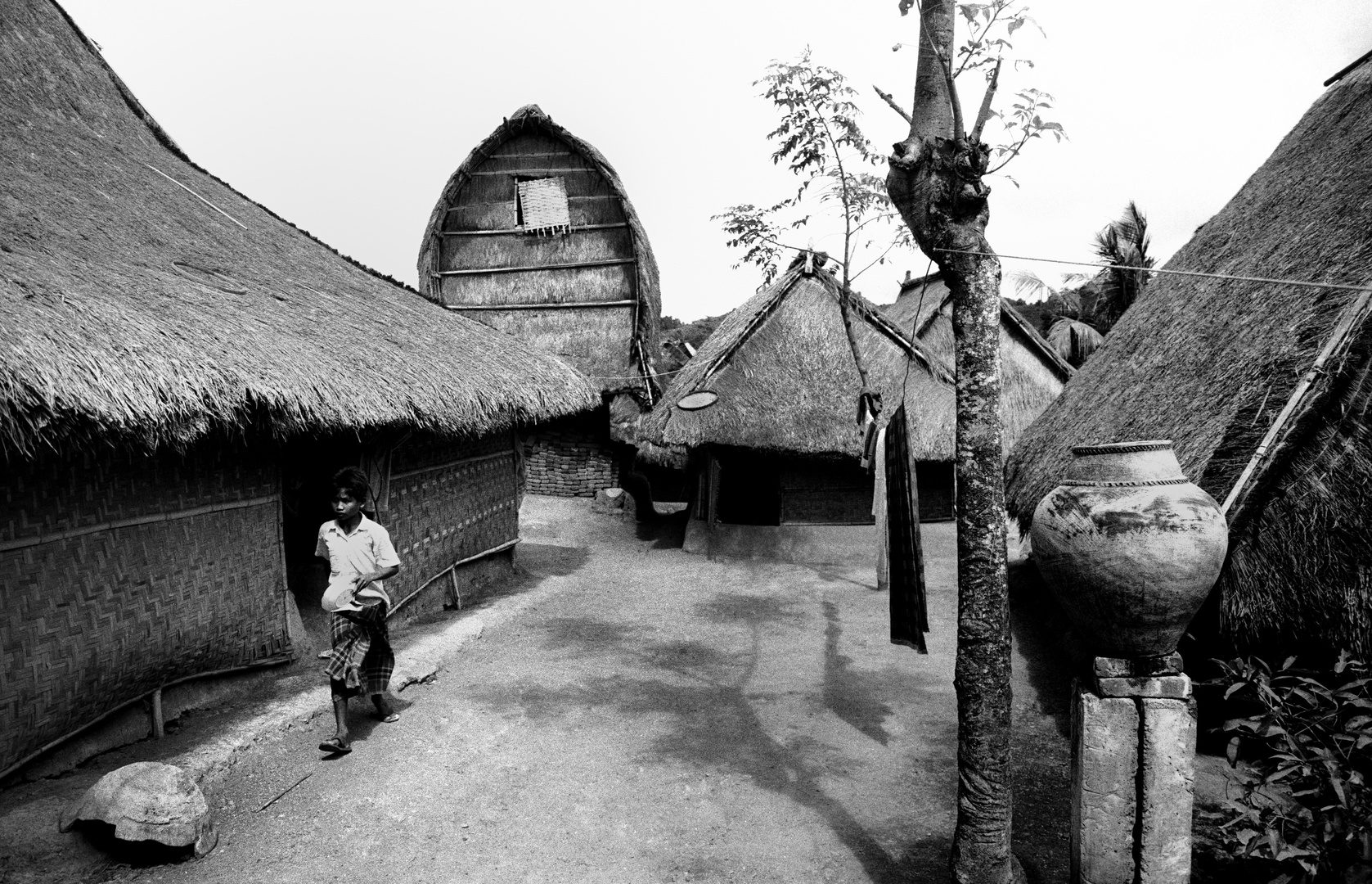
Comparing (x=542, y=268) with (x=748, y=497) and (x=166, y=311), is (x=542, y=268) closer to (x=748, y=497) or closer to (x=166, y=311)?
(x=748, y=497)

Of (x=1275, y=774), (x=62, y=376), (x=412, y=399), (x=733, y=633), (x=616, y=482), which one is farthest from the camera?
(x=616, y=482)

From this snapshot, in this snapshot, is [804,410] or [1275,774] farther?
[804,410]

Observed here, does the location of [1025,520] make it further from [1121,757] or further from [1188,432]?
[1121,757]

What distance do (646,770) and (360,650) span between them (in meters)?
1.75

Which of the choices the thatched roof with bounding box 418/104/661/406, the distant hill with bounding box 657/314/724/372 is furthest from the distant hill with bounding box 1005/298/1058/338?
the thatched roof with bounding box 418/104/661/406

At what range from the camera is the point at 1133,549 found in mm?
3279

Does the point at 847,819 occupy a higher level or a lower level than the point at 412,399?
lower

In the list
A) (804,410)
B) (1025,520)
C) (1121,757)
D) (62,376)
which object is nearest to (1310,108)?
(1025,520)

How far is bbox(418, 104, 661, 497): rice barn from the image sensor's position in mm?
15664

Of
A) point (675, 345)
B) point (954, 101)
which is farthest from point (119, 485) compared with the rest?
point (675, 345)

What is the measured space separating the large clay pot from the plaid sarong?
3.67 metres

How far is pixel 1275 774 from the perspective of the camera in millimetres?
3475

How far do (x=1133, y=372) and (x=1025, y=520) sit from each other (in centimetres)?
141

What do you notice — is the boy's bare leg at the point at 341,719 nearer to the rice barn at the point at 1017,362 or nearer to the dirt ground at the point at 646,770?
the dirt ground at the point at 646,770
